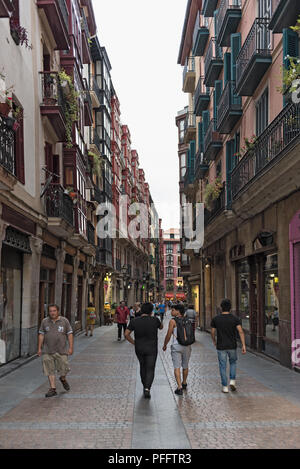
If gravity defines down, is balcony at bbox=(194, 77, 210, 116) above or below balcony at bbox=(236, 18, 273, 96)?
above

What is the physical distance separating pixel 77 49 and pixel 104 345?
13.7 metres

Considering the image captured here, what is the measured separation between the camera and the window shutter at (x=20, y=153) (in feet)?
47.6

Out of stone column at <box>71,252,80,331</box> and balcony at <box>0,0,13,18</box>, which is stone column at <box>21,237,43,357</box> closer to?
balcony at <box>0,0,13,18</box>

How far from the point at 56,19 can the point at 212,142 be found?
29.3 ft

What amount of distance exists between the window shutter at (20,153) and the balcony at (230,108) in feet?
25.9

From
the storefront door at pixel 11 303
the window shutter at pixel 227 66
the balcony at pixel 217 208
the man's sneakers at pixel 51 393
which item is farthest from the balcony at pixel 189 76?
the man's sneakers at pixel 51 393

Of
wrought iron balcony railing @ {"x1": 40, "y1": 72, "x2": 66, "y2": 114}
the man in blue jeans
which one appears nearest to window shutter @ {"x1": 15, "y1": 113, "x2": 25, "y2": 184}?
wrought iron balcony railing @ {"x1": 40, "y1": 72, "x2": 66, "y2": 114}

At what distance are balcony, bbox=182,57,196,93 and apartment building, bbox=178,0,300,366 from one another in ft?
31.4

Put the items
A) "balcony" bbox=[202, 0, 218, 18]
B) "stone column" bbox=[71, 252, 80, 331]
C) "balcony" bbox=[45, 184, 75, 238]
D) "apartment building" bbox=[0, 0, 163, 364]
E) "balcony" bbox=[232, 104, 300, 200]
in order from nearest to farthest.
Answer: "balcony" bbox=[232, 104, 300, 200]
"apartment building" bbox=[0, 0, 163, 364]
"balcony" bbox=[45, 184, 75, 238]
"stone column" bbox=[71, 252, 80, 331]
"balcony" bbox=[202, 0, 218, 18]

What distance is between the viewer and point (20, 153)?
1463 centimetres

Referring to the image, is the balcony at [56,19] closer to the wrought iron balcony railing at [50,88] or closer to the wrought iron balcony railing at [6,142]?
the wrought iron balcony railing at [50,88]

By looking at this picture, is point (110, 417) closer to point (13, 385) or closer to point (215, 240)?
point (13, 385)

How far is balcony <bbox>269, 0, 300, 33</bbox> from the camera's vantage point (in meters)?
11.8
